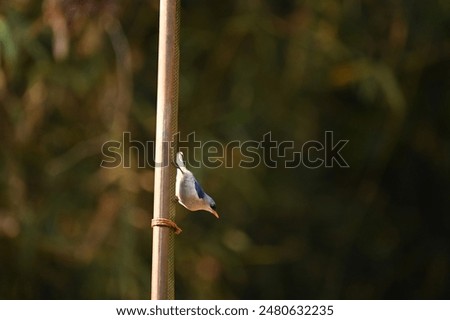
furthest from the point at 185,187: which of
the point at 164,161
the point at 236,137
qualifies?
the point at 236,137

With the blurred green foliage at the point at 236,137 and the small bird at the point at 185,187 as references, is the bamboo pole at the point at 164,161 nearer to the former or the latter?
the small bird at the point at 185,187

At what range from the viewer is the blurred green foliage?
3.06 m

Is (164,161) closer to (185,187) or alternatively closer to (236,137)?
(185,187)

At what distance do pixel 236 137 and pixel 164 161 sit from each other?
158cm

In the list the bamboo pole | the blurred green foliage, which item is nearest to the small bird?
the bamboo pole

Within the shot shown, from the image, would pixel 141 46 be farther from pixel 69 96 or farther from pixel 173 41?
pixel 173 41

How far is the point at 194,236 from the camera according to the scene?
3.22 m

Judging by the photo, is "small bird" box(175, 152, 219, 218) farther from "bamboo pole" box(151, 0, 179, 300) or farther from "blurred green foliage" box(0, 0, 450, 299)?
"blurred green foliage" box(0, 0, 450, 299)

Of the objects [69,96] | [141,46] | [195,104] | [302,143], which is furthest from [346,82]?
[69,96]

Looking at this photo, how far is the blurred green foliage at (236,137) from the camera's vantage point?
120 inches

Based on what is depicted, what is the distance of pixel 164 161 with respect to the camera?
1564mm

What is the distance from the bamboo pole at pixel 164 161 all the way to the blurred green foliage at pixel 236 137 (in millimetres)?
1403

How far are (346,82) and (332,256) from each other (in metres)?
0.68

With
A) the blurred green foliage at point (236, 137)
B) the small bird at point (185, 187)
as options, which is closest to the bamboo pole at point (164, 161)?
the small bird at point (185, 187)
